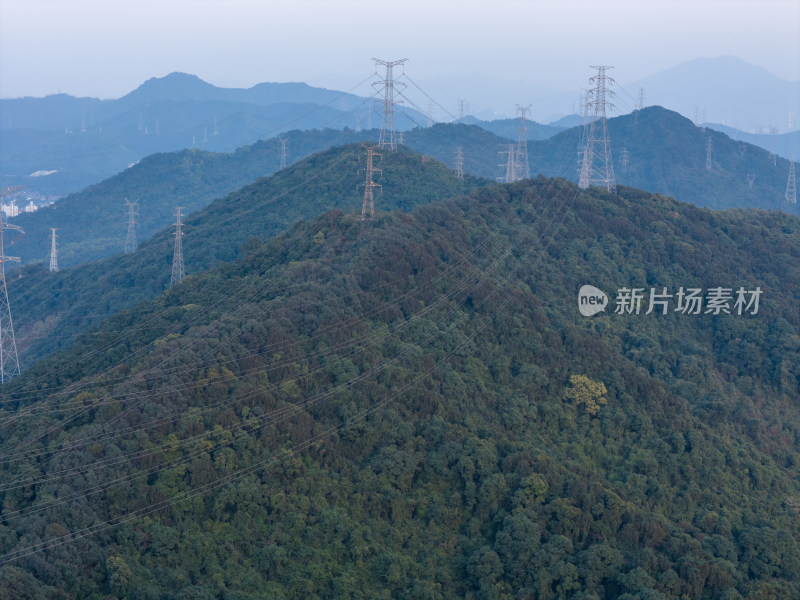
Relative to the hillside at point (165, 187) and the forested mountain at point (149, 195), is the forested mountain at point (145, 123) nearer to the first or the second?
the hillside at point (165, 187)

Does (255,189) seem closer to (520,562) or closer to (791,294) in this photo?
(791,294)

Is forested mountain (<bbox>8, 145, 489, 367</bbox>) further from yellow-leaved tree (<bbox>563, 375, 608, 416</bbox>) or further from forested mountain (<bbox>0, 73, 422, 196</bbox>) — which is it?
forested mountain (<bbox>0, 73, 422, 196</bbox>)

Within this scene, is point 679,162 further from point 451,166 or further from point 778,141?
point 778,141

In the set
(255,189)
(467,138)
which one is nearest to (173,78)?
(467,138)

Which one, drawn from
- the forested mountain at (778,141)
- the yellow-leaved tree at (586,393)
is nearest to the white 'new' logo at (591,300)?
the yellow-leaved tree at (586,393)

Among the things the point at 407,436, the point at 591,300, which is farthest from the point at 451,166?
the point at 407,436

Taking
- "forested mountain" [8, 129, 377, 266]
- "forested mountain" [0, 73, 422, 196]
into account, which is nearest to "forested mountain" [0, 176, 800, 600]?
"forested mountain" [8, 129, 377, 266]
